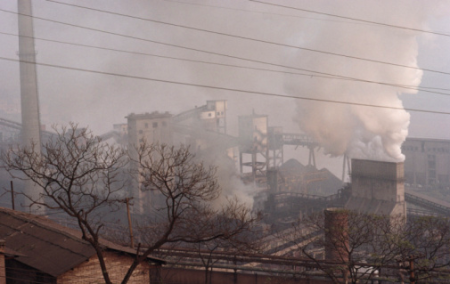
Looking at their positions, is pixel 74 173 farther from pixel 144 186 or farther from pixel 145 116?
pixel 145 116

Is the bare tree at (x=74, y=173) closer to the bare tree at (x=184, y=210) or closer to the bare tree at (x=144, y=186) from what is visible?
the bare tree at (x=144, y=186)

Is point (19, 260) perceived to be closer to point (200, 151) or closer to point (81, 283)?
point (81, 283)

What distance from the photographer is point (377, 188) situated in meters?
25.1

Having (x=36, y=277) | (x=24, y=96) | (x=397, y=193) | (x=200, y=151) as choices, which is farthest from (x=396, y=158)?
(x=36, y=277)

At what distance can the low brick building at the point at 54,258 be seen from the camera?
7.31 metres

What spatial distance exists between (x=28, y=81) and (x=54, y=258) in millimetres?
23210

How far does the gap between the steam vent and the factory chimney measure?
59.8 ft

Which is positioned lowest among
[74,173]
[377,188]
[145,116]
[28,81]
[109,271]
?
[377,188]

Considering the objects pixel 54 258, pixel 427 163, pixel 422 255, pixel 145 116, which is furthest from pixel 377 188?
pixel 54 258

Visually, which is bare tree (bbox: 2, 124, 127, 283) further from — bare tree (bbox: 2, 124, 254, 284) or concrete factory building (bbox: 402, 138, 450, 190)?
concrete factory building (bbox: 402, 138, 450, 190)

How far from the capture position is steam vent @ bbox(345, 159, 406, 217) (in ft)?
79.8

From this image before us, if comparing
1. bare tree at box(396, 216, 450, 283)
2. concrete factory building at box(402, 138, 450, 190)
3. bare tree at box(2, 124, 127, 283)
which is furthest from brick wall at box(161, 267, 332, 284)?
concrete factory building at box(402, 138, 450, 190)

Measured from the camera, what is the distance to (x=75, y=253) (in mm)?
7594

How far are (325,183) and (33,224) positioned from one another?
35.8 metres
